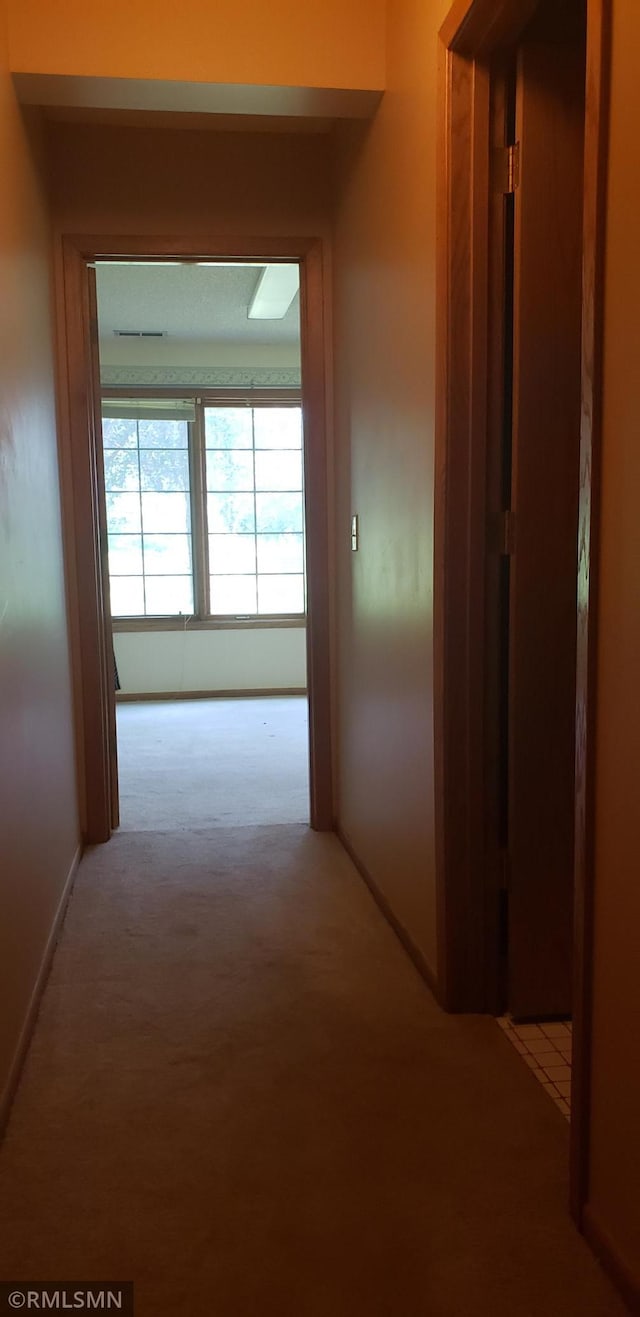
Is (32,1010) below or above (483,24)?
below

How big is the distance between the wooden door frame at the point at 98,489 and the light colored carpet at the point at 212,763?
1.16ft

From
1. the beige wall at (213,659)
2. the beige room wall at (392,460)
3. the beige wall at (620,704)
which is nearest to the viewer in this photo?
the beige wall at (620,704)

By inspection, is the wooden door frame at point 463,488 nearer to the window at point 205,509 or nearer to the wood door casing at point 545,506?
the wood door casing at point 545,506

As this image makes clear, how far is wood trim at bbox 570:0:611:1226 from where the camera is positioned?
1.28 meters

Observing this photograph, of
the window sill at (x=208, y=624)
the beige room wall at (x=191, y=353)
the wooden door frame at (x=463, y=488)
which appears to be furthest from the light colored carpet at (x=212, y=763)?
the beige room wall at (x=191, y=353)

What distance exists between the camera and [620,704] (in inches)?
50.8

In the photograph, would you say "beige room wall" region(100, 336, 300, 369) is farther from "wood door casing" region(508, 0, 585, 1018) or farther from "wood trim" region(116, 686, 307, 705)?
"wood door casing" region(508, 0, 585, 1018)

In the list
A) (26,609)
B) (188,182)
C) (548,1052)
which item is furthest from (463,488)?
(188,182)

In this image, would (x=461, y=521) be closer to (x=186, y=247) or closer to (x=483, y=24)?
(x=483, y=24)

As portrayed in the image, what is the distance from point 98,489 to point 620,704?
2.71m

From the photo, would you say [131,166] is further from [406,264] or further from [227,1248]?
[227,1248]

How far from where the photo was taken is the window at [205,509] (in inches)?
274

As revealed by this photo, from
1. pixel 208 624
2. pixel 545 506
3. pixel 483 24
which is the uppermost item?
pixel 483 24

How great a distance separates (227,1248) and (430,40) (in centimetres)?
248
